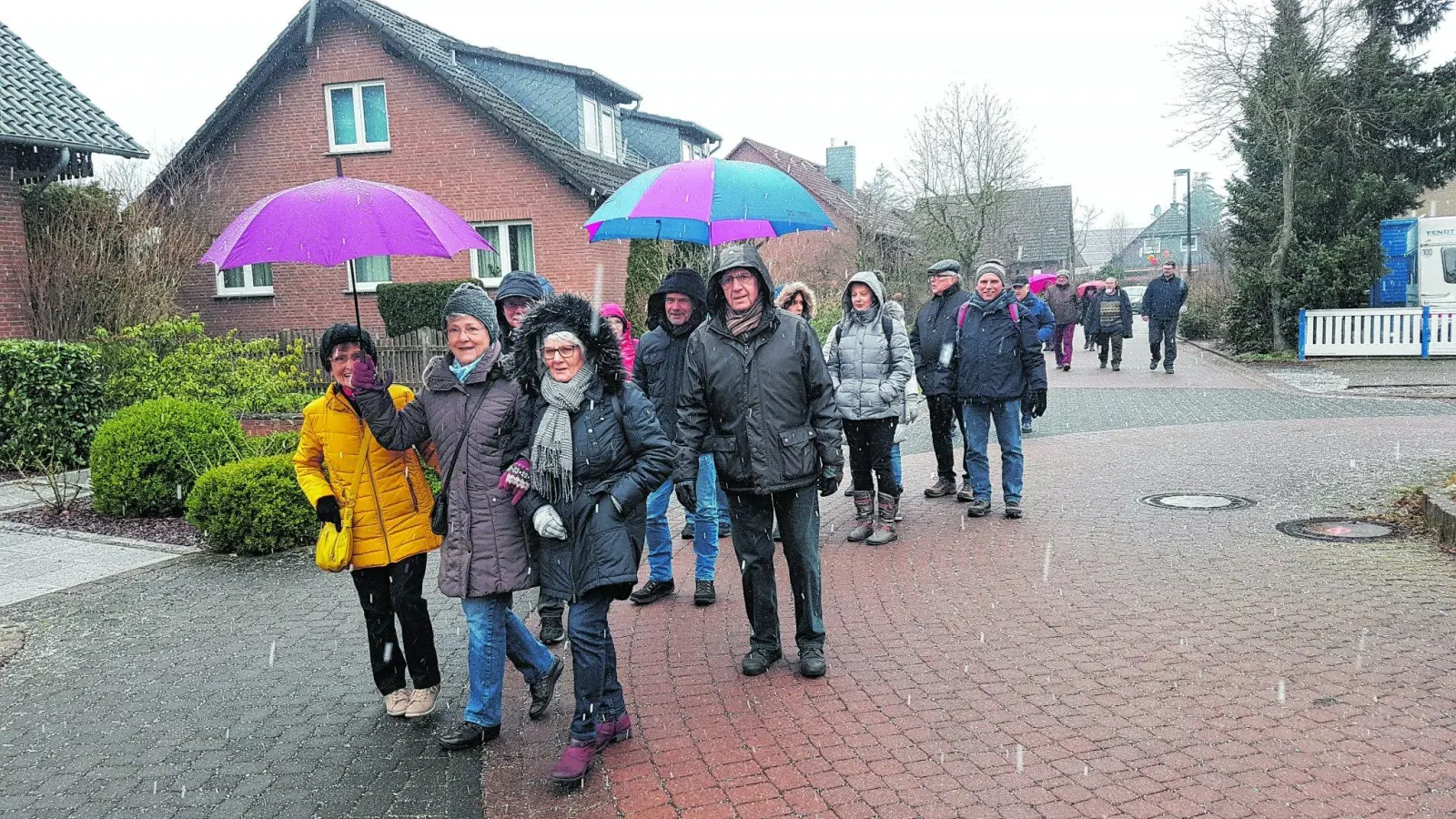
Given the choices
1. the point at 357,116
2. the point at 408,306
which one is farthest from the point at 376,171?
the point at 408,306

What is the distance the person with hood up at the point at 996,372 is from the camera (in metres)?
7.73

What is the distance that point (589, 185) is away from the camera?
2138 cm

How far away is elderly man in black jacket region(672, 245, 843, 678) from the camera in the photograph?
4.73 meters

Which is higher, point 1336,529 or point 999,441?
point 999,441

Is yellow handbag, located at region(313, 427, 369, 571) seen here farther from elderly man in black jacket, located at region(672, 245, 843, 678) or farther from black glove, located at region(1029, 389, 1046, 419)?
black glove, located at region(1029, 389, 1046, 419)

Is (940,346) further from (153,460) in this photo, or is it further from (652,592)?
(153,460)

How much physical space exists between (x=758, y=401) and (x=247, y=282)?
71.7 ft

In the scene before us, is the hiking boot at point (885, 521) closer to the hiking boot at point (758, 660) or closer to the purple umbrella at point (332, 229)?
the hiking boot at point (758, 660)

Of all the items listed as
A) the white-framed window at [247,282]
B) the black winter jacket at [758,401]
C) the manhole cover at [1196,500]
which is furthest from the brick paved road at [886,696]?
the white-framed window at [247,282]

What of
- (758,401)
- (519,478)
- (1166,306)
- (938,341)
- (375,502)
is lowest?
(375,502)

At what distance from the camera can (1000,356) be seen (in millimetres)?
7719

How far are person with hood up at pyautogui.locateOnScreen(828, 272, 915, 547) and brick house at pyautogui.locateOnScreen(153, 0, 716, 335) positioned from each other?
15.1 m

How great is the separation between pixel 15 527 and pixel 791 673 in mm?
7160

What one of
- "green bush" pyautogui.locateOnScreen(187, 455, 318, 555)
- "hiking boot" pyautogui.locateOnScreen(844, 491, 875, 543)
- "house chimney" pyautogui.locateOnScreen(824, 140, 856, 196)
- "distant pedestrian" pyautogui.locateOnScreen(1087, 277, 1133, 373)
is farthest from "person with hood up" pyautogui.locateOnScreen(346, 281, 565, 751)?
"house chimney" pyautogui.locateOnScreen(824, 140, 856, 196)
